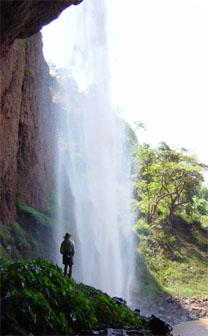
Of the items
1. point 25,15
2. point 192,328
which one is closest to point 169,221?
point 192,328

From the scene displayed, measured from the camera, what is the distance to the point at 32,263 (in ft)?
25.1

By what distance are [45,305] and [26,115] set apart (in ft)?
49.3

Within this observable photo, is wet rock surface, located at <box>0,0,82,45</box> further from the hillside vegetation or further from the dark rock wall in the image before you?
the hillside vegetation

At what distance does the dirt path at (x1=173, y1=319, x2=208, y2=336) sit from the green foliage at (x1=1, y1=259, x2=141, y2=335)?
892cm

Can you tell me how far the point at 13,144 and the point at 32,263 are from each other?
35.2ft

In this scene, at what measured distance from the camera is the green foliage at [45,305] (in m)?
6.31

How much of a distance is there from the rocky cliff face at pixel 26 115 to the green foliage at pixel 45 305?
16.6ft

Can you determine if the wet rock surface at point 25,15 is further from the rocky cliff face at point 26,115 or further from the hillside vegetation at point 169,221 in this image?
the hillside vegetation at point 169,221

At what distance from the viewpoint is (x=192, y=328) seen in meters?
18.6

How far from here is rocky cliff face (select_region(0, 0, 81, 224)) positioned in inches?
415

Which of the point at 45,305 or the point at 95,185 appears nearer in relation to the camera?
the point at 45,305

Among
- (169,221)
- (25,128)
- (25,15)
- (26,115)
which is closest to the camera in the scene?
(25,15)

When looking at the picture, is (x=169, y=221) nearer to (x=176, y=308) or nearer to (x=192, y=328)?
(x=176, y=308)

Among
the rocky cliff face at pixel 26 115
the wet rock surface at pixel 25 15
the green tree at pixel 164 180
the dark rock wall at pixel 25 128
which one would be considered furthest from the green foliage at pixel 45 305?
the green tree at pixel 164 180
